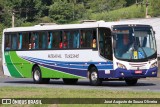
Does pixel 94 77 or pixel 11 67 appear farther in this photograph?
pixel 11 67

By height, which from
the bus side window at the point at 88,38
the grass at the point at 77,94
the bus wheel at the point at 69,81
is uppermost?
the bus side window at the point at 88,38

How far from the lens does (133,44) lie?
3080 centimetres

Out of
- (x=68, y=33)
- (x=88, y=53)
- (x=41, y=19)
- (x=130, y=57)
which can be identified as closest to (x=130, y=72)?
(x=130, y=57)

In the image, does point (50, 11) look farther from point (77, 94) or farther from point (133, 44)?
point (77, 94)

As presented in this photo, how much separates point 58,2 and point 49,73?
81.0 meters

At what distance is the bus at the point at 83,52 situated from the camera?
101ft

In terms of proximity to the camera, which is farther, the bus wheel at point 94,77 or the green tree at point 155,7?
the green tree at point 155,7

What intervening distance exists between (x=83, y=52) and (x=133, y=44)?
2943mm

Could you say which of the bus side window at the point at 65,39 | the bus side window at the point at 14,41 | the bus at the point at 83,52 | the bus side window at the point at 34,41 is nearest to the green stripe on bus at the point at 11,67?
the bus at the point at 83,52

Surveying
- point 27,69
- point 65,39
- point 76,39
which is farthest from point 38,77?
point 76,39

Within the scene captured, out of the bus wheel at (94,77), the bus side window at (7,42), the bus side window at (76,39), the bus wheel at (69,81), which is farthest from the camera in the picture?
the bus side window at (7,42)

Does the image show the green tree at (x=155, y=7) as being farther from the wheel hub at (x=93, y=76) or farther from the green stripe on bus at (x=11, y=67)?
the wheel hub at (x=93, y=76)

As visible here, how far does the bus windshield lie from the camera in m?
30.6

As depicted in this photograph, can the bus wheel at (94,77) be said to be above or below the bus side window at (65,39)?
below
